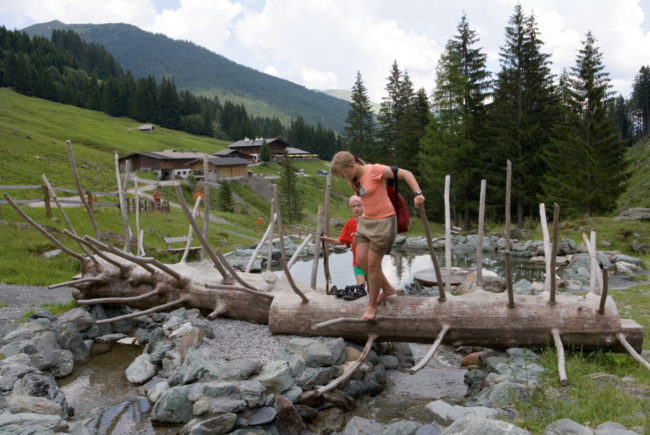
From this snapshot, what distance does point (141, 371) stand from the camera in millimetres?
6707

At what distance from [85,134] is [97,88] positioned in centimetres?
4543

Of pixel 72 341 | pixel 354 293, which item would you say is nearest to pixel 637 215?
pixel 354 293

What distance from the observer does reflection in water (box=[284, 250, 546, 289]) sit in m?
16.0

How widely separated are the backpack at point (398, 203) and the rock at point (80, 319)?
624cm

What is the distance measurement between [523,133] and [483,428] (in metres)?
32.3

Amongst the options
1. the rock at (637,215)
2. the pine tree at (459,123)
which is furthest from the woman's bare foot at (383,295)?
the pine tree at (459,123)

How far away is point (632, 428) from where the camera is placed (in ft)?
13.3

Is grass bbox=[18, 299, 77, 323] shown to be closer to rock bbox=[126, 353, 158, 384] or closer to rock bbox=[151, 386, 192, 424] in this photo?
rock bbox=[126, 353, 158, 384]

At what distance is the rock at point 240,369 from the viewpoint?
5.58m

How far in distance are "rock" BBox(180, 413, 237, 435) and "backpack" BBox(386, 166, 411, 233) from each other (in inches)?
123

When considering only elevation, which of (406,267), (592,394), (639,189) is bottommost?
(406,267)

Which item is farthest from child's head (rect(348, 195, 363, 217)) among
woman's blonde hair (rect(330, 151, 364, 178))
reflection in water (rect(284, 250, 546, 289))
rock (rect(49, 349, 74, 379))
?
reflection in water (rect(284, 250, 546, 289))

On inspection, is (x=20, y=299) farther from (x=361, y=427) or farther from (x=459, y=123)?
(x=459, y=123)

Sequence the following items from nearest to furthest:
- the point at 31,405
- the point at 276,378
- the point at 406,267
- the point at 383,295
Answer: the point at 31,405
the point at 276,378
the point at 383,295
the point at 406,267
